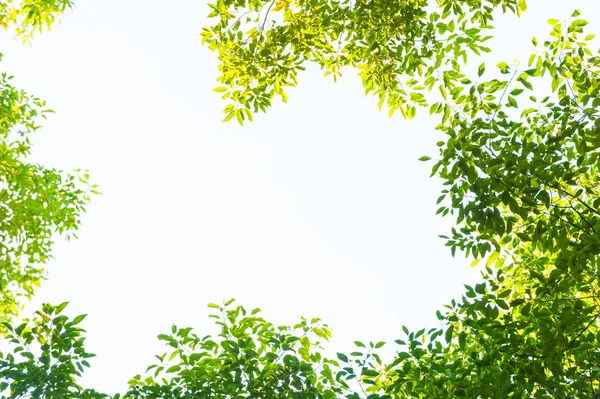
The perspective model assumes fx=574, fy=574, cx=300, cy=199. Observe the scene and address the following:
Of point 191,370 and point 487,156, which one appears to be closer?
point 487,156

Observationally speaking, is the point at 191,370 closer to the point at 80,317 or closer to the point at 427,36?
the point at 80,317

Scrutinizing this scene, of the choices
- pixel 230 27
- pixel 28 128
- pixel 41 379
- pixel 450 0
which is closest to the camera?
pixel 41 379

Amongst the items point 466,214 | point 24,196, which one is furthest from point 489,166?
point 24,196

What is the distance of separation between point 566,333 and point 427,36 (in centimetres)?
313

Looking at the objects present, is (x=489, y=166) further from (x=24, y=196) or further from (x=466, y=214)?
(x=24, y=196)

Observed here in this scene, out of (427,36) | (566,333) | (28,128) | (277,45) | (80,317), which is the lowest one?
(566,333)

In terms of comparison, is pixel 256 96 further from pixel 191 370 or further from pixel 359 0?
pixel 191 370

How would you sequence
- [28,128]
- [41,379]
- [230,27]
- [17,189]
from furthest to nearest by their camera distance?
[28,128], [17,189], [230,27], [41,379]

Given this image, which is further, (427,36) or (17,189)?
(17,189)

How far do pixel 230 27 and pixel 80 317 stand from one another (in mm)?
3374

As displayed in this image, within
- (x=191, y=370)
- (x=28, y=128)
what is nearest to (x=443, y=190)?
(x=191, y=370)

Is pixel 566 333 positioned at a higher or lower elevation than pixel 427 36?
lower

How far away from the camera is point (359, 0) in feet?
18.6

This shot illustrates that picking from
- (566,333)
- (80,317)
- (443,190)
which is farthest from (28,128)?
(566,333)
